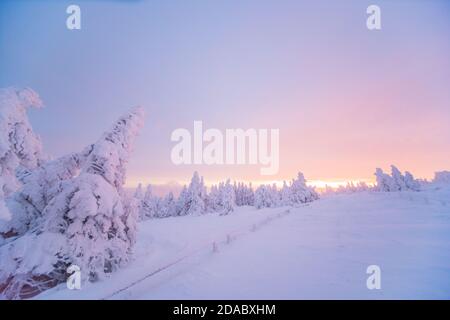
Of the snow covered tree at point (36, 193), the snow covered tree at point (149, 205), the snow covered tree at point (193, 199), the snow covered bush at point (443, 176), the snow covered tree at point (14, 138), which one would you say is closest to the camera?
the snow covered tree at point (14, 138)

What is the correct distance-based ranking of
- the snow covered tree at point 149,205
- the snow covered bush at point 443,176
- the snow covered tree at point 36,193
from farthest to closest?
the snow covered bush at point 443,176
the snow covered tree at point 149,205
the snow covered tree at point 36,193

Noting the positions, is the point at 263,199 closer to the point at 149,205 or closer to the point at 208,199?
the point at 208,199

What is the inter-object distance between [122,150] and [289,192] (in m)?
55.2

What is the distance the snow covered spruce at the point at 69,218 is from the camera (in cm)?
745

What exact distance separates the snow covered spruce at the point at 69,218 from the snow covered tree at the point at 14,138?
104 mm

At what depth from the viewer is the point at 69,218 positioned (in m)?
8.34

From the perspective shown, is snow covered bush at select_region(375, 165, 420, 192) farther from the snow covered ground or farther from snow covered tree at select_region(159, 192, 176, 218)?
snow covered tree at select_region(159, 192, 176, 218)

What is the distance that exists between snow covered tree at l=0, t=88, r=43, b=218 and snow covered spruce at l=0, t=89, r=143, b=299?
104mm

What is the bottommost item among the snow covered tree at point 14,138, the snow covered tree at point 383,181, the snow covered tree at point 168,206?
the snow covered tree at point 168,206

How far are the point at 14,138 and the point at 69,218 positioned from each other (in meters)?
3.81

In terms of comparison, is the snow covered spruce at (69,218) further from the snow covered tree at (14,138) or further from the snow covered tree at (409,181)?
the snow covered tree at (409,181)

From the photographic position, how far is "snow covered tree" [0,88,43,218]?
719 cm

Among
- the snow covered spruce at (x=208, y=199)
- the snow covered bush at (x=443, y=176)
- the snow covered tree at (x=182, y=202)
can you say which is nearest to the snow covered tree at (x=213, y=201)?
the snow covered spruce at (x=208, y=199)

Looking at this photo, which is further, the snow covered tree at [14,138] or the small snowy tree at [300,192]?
the small snowy tree at [300,192]
